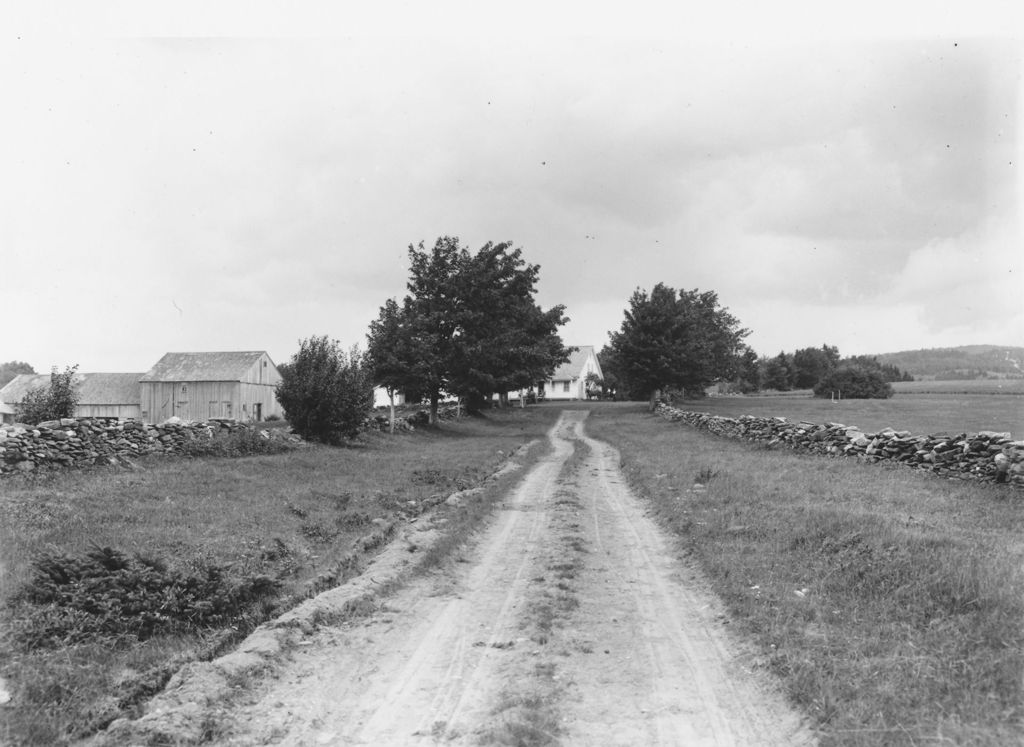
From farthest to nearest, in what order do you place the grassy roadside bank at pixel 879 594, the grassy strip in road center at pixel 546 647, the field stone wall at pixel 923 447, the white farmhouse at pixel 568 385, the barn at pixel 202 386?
the white farmhouse at pixel 568 385 < the barn at pixel 202 386 < the field stone wall at pixel 923 447 < the grassy roadside bank at pixel 879 594 < the grassy strip in road center at pixel 546 647

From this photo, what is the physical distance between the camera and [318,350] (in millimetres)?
24734

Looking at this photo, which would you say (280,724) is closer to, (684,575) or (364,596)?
(364,596)

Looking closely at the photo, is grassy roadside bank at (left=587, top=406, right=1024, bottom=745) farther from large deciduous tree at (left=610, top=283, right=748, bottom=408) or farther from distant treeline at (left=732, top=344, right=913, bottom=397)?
distant treeline at (left=732, top=344, right=913, bottom=397)

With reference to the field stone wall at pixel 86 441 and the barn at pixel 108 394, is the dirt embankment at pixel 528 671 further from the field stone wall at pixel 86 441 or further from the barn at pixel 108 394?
the barn at pixel 108 394

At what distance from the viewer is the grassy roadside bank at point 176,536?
457 cm

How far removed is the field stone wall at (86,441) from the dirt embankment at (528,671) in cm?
1060

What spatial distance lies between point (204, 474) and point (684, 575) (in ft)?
37.2

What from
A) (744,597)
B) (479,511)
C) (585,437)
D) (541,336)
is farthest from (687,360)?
(744,597)

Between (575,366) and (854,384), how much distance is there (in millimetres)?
36809

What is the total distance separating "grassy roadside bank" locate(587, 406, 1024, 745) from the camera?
4.14 metres

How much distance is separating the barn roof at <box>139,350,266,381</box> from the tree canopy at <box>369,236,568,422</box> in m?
24.1

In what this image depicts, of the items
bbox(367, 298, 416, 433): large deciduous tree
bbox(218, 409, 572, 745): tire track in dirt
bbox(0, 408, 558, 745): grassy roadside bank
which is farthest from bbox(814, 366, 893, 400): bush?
bbox(218, 409, 572, 745): tire track in dirt

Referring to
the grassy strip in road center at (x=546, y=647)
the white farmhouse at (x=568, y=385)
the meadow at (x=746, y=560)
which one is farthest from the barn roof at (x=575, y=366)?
the grassy strip in road center at (x=546, y=647)

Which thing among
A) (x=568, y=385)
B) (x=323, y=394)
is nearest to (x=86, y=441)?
(x=323, y=394)
